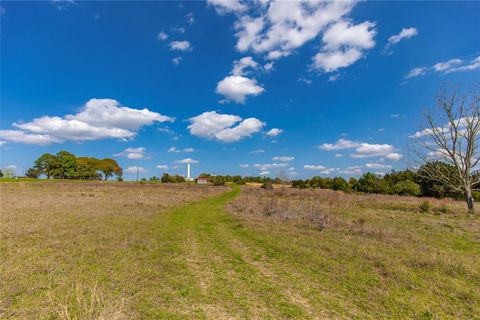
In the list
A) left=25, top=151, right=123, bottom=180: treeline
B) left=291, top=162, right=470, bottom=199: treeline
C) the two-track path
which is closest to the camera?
the two-track path

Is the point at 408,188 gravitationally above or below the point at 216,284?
above

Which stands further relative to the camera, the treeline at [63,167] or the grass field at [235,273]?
the treeline at [63,167]

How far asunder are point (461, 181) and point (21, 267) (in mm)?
32658

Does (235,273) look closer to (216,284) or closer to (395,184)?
(216,284)

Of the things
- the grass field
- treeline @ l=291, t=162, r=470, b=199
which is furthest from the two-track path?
treeline @ l=291, t=162, r=470, b=199

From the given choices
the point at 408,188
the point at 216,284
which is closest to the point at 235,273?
the point at 216,284

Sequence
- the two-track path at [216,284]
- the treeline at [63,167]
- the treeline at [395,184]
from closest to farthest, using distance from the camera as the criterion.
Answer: the two-track path at [216,284], the treeline at [395,184], the treeline at [63,167]

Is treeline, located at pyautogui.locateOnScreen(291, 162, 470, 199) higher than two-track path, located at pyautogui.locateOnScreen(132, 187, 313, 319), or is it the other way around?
treeline, located at pyautogui.locateOnScreen(291, 162, 470, 199)

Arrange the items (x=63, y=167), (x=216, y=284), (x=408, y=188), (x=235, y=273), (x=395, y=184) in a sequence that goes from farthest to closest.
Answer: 1. (x=63, y=167)
2. (x=395, y=184)
3. (x=408, y=188)
4. (x=235, y=273)
5. (x=216, y=284)

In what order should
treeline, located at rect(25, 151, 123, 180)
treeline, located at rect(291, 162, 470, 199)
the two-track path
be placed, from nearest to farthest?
the two-track path
treeline, located at rect(291, 162, 470, 199)
treeline, located at rect(25, 151, 123, 180)

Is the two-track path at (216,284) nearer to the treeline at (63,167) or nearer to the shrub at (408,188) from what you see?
the shrub at (408,188)

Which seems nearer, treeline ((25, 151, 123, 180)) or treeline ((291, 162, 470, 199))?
treeline ((291, 162, 470, 199))

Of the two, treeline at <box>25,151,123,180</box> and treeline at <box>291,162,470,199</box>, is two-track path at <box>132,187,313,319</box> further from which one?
treeline at <box>25,151,123,180</box>

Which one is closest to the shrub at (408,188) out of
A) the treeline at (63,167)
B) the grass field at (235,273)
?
the grass field at (235,273)
